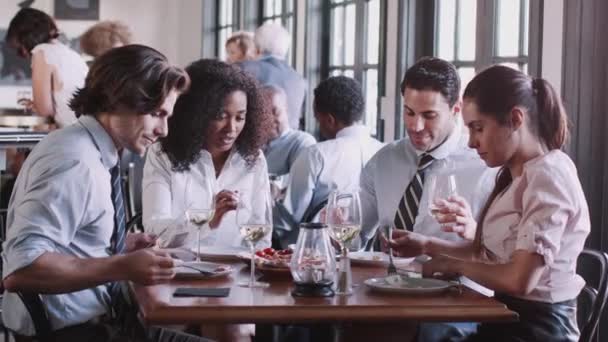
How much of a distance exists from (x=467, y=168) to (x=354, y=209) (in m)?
0.89

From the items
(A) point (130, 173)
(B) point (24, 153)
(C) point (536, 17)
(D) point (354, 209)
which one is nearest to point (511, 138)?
(D) point (354, 209)

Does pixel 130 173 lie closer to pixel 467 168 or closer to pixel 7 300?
pixel 467 168

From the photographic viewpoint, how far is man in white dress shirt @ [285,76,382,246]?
425 centimetres

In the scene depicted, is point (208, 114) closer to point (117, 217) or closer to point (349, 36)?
point (117, 217)

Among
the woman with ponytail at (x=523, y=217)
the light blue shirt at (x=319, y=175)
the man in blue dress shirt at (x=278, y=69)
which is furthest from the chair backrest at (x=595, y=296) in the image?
the man in blue dress shirt at (x=278, y=69)

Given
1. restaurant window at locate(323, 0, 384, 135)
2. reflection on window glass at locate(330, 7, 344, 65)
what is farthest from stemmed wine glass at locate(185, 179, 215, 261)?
reflection on window glass at locate(330, 7, 344, 65)

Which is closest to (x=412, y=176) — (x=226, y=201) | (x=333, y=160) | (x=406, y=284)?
(x=226, y=201)

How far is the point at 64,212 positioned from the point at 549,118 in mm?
1274

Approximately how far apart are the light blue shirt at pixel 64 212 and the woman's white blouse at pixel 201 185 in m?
0.77

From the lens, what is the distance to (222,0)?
9.81m

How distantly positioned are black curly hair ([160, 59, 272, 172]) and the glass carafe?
1.23 meters

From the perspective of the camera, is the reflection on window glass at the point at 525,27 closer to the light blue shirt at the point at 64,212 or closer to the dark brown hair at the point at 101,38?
the light blue shirt at the point at 64,212

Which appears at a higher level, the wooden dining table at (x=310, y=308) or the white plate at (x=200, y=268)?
the white plate at (x=200, y=268)

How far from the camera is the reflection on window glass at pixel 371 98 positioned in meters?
5.75
